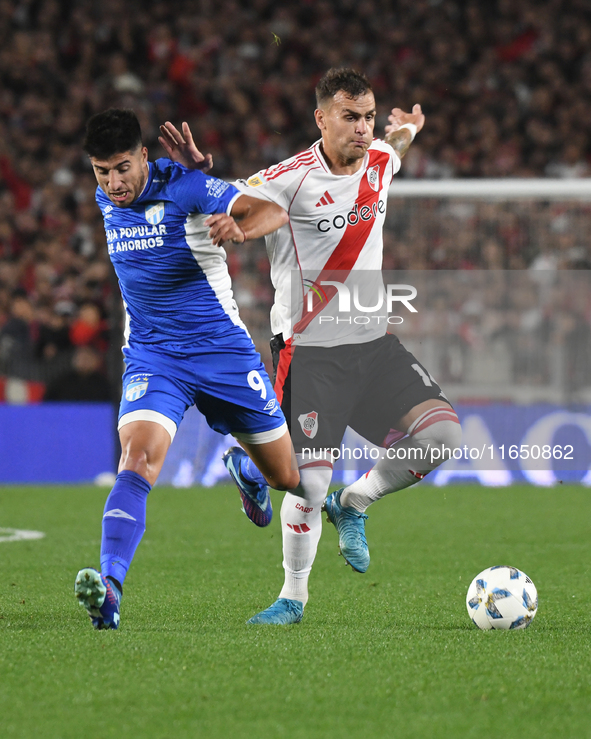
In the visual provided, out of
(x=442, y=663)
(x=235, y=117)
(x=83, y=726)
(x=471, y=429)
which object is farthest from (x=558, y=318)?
(x=83, y=726)

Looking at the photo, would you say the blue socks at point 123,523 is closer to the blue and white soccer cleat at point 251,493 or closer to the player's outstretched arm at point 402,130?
the blue and white soccer cleat at point 251,493

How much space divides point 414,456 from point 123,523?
1576 mm

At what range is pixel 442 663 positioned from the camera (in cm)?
398

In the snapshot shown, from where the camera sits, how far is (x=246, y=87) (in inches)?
639

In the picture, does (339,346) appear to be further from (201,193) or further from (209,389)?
(201,193)

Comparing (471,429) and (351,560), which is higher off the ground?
(351,560)

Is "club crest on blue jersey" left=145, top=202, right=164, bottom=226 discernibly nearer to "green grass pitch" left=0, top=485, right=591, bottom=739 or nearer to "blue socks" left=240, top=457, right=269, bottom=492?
"blue socks" left=240, top=457, right=269, bottom=492

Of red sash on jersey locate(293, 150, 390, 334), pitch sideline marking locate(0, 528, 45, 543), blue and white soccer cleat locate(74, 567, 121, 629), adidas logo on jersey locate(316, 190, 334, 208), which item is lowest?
pitch sideline marking locate(0, 528, 45, 543)

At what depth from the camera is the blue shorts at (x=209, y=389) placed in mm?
4867

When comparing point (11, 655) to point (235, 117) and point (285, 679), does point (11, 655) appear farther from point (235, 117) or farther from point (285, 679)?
point (235, 117)

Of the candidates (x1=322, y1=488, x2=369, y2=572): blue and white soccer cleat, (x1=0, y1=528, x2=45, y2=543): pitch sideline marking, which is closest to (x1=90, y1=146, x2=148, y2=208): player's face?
(x1=322, y1=488, x2=369, y2=572): blue and white soccer cleat

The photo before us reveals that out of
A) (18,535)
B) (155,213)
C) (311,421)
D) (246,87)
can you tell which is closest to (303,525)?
(311,421)

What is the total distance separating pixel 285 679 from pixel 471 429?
8.53 meters

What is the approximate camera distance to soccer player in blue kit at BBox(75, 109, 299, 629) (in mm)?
4691
